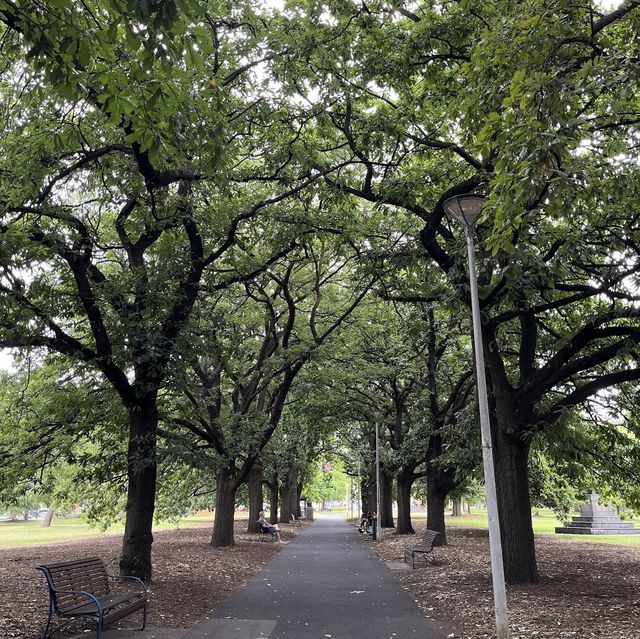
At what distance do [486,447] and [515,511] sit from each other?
3.98 metres

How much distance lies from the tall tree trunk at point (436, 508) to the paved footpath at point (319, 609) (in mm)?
5286

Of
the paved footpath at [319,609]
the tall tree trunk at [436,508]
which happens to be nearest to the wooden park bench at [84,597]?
the paved footpath at [319,609]

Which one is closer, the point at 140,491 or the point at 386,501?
the point at 140,491

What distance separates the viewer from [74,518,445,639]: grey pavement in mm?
7223

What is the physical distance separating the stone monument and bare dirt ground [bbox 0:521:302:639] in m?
17.7

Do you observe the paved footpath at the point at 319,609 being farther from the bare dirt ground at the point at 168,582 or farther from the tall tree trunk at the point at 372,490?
the tall tree trunk at the point at 372,490

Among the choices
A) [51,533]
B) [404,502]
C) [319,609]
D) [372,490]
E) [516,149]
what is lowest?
[51,533]

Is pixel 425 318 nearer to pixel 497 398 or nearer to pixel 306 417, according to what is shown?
pixel 497 398

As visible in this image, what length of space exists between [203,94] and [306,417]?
17.0 meters

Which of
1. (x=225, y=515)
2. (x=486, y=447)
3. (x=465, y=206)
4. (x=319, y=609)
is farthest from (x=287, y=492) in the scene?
(x=465, y=206)

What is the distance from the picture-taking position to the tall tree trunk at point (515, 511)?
9.99 meters

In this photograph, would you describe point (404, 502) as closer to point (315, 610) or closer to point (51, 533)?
point (315, 610)

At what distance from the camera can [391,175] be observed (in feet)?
35.4

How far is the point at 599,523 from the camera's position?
28016 mm
